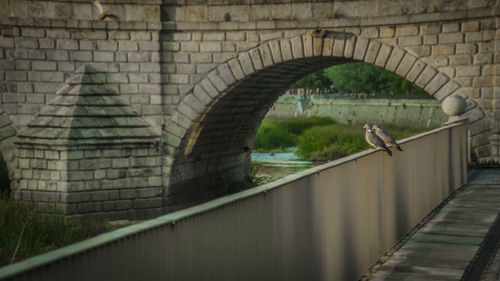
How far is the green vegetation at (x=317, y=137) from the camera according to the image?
24047mm

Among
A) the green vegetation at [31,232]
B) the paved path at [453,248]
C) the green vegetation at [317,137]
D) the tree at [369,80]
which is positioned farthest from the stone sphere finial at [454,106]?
the tree at [369,80]

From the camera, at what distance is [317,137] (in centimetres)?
2606

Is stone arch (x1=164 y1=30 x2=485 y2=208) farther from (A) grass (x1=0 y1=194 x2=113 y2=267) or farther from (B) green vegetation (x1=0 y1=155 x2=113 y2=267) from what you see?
(A) grass (x1=0 y1=194 x2=113 y2=267)

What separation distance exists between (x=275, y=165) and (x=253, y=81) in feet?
28.9

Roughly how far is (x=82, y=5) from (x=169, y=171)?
392 centimetres

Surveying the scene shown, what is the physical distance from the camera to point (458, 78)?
12.0 m

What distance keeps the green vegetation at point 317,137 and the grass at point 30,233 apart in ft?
42.3

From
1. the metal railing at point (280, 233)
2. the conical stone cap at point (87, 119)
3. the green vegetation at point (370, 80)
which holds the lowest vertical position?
the metal railing at point (280, 233)

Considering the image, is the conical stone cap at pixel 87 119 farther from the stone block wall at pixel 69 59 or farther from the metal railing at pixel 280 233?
the metal railing at pixel 280 233

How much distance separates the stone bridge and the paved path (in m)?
6.45

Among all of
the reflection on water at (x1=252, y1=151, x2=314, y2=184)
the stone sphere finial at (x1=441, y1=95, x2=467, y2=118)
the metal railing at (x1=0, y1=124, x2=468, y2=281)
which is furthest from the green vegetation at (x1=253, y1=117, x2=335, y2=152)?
the metal railing at (x1=0, y1=124, x2=468, y2=281)

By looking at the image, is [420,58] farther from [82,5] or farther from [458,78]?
[82,5]

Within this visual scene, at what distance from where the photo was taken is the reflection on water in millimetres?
20500

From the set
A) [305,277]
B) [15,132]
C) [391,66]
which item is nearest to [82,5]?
[15,132]
